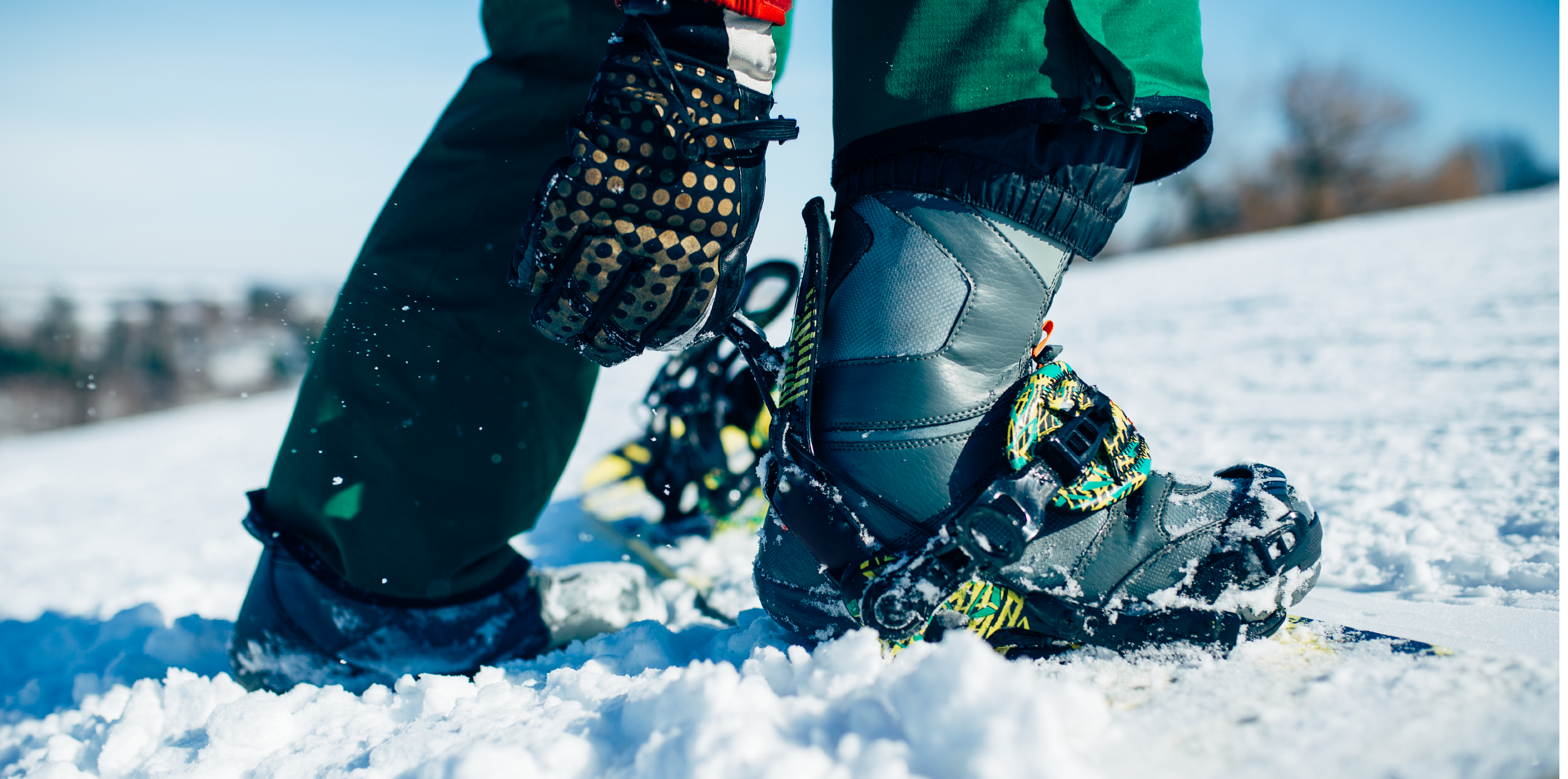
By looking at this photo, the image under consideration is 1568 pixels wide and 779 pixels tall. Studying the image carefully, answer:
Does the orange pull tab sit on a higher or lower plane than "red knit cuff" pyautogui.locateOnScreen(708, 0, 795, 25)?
lower

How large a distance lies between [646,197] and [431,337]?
533mm

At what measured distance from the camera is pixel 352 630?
1.16 metres

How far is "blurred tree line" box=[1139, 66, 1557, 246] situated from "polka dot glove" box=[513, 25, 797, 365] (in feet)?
87.1

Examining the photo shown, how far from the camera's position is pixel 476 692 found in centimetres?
93

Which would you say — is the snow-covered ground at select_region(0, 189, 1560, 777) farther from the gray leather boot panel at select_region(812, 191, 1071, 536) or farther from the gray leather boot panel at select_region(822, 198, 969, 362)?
the gray leather boot panel at select_region(822, 198, 969, 362)

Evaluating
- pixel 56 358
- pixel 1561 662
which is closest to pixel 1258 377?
pixel 1561 662

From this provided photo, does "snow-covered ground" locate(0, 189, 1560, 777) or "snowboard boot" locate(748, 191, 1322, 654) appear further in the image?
"snowboard boot" locate(748, 191, 1322, 654)

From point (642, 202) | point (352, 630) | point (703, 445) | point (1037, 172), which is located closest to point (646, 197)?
point (642, 202)

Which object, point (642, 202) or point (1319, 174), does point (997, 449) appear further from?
point (1319, 174)

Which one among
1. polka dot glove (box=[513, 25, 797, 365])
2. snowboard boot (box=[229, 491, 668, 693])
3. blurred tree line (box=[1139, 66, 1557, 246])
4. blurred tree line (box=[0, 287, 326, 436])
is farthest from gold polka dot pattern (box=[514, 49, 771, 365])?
blurred tree line (box=[1139, 66, 1557, 246])

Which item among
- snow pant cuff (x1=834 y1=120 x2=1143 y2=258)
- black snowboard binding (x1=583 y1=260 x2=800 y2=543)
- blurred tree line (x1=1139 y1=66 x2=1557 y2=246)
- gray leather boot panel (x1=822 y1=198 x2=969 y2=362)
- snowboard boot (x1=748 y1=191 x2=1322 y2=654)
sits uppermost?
snow pant cuff (x1=834 y1=120 x2=1143 y2=258)

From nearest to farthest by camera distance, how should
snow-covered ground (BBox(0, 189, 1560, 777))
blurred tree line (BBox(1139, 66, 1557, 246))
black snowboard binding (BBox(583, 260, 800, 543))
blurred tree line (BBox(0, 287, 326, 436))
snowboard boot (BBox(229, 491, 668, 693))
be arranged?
1. snow-covered ground (BBox(0, 189, 1560, 777))
2. snowboard boot (BBox(229, 491, 668, 693))
3. black snowboard binding (BBox(583, 260, 800, 543))
4. blurred tree line (BBox(0, 287, 326, 436))
5. blurred tree line (BBox(1139, 66, 1557, 246))

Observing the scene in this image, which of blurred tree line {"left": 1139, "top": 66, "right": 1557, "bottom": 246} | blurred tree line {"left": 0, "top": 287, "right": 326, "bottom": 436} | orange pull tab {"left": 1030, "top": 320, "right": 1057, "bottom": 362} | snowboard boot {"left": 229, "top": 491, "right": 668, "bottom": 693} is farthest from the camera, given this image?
blurred tree line {"left": 1139, "top": 66, "right": 1557, "bottom": 246}

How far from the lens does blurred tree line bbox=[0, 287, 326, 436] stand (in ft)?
32.6
